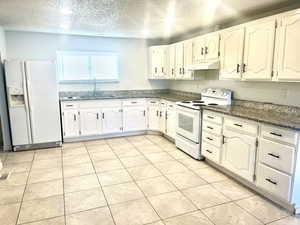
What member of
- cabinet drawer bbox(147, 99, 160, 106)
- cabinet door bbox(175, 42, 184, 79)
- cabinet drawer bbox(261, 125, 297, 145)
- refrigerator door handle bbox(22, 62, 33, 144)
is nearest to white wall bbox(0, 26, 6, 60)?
refrigerator door handle bbox(22, 62, 33, 144)

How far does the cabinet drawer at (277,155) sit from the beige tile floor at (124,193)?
18.9 inches

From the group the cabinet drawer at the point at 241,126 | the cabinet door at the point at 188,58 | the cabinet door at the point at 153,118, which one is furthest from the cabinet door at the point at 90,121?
the cabinet drawer at the point at 241,126

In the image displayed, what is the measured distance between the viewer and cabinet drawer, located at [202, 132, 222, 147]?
10.5 ft

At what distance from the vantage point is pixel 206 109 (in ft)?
11.2

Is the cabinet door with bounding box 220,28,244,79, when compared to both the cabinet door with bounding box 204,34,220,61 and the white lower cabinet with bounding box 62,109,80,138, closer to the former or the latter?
the cabinet door with bounding box 204,34,220,61

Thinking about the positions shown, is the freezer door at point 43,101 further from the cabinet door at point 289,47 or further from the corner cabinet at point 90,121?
the cabinet door at point 289,47

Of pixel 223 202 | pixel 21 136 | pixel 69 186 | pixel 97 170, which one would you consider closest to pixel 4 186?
pixel 69 186

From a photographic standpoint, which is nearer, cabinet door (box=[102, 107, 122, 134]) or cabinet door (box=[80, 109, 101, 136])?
cabinet door (box=[80, 109, 101, 136])

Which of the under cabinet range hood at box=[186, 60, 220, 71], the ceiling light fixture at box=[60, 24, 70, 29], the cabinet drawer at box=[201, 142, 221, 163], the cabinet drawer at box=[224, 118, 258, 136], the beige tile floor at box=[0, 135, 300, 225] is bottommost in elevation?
the beige tile floor at box=[0, 135, 300, 225]

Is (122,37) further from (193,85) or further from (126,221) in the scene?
(126,221)

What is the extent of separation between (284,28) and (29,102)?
4.18 metres

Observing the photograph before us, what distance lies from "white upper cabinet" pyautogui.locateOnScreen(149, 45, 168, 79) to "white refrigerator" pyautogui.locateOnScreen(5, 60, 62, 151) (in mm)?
2301

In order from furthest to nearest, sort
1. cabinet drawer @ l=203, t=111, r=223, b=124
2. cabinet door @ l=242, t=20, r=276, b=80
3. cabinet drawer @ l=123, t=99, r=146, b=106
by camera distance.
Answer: cabinet drawer @ l=123, t=99, r=146, b=106, cabinet drawer @ l=203, t=111, r=223, b=124, cabinet door @ l=242, t=20, r=276, b=80

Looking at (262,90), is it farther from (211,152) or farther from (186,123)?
(186,123)
